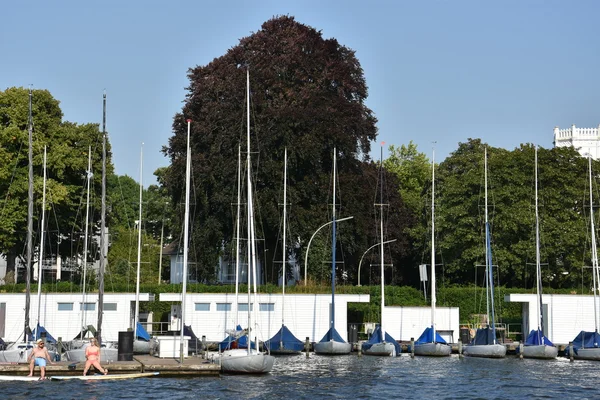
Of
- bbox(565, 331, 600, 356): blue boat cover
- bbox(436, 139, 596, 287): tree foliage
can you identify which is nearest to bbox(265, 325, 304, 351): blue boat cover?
bbox(565, 331, 600, 356): blue boat cover

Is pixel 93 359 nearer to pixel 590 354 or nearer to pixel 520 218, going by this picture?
pixel 590 354

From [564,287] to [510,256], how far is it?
563 centimetres

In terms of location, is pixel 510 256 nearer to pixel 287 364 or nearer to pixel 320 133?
pixel 320 133

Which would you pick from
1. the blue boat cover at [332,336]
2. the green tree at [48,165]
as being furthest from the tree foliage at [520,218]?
the green tree at [48,165]

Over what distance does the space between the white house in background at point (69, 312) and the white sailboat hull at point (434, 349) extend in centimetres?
1732

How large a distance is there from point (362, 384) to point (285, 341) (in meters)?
15.8

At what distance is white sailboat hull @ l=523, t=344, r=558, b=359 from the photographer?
60750mm

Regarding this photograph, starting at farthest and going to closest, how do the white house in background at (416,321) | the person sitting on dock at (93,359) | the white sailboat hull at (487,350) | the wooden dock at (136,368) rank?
the white house in background at (416,321) < the white sailboat hull at (487,350) < the wooden dock at (136,368) < the person sitting on dock at (93,359)

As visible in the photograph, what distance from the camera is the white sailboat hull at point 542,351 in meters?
60.8

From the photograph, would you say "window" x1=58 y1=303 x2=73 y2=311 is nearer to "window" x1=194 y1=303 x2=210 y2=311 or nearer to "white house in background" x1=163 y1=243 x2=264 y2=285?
"window" x1=194 y1=303 x2=210 y2=311

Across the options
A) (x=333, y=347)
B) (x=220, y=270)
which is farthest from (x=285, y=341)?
(x=220, y=270)

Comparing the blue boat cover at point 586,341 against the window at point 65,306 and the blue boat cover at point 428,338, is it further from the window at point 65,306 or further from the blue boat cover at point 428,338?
the window at point 65,306

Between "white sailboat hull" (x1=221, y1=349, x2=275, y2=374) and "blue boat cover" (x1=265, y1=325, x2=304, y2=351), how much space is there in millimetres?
14224

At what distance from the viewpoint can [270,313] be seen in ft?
220
